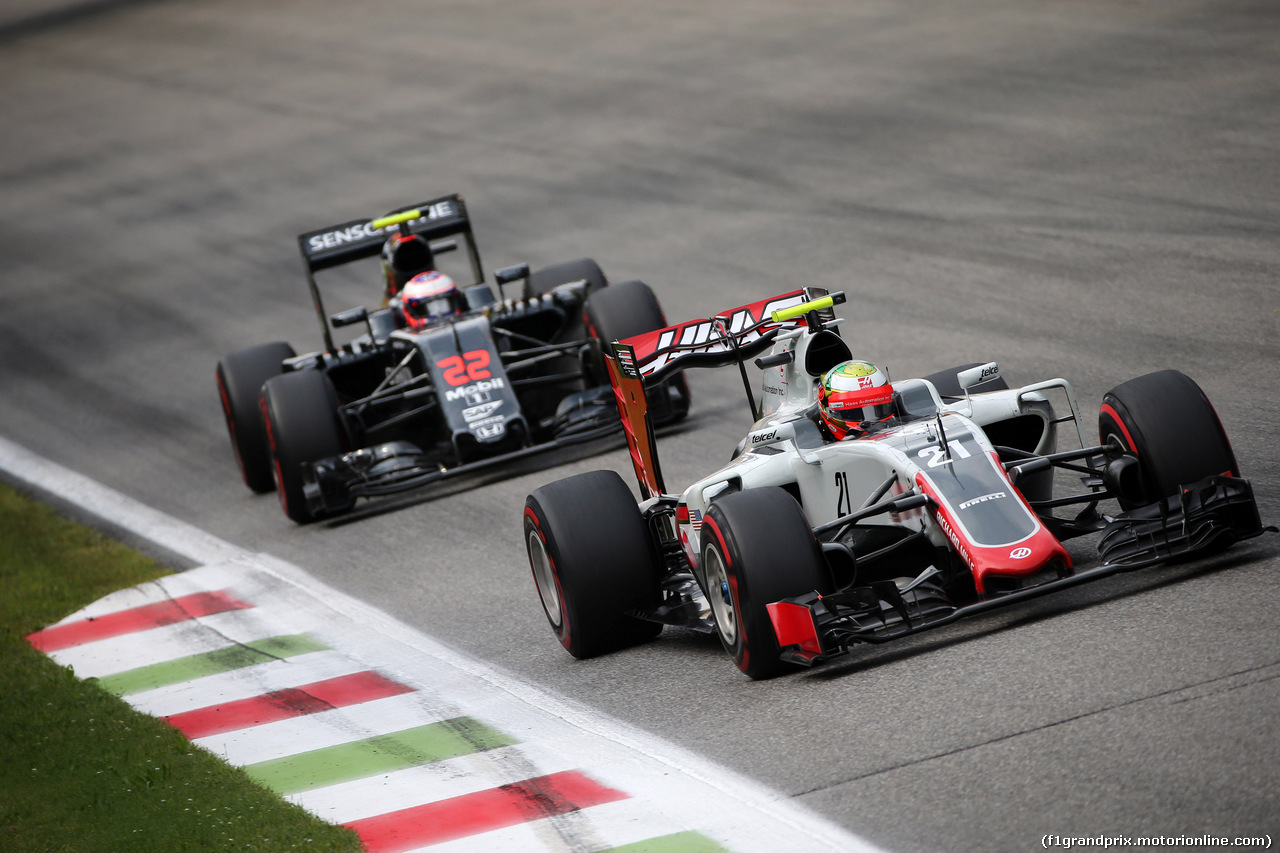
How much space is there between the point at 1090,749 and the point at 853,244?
1375cm

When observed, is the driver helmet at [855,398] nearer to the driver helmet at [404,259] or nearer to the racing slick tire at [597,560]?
the racing slick tire at [597,560]

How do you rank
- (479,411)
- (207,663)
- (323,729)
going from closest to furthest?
(323,729) → (207,663) → (479,411)

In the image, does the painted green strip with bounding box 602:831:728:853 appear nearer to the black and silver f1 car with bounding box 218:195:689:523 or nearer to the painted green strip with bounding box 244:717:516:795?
the painted green strip with bounding box 244:717:516:795

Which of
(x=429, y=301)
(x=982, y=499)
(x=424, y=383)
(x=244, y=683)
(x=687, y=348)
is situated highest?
(x=429, y=301)

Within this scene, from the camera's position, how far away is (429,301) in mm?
14508

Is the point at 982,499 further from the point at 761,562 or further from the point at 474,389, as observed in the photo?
the point at 474,389

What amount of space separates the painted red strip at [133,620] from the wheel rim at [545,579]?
10.0 feet

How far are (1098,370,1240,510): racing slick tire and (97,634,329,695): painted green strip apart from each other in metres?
5.10

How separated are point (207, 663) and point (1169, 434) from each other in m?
6.01

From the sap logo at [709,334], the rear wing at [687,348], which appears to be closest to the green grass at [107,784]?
the rear wing at [687,348]

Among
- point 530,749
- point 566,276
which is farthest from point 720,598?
point 566,276

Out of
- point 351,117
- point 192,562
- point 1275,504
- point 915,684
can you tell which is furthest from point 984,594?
point 351,117

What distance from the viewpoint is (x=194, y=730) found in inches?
348

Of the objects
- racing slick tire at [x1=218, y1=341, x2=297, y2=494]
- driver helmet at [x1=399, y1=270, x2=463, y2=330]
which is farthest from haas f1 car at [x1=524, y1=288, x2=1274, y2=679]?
racing slick tire at [x1=218, y1=341, x2=297, y2=494]
